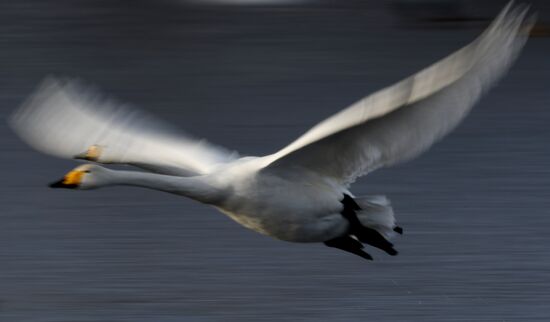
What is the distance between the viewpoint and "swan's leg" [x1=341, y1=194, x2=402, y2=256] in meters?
5.83

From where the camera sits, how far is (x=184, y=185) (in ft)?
18.2

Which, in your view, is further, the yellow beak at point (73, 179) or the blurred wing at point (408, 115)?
the yellow beak at point (73, 179)

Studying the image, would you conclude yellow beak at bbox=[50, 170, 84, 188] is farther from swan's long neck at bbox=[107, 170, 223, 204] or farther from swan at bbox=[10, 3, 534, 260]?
swan's long neck at bbox=[107, 170, 223, 204]

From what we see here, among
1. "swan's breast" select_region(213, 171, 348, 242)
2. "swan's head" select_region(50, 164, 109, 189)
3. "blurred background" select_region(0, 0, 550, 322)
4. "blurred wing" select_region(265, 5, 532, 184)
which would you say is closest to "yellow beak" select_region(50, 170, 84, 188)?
"swan's head" select_region(50, 164, 109, 189)

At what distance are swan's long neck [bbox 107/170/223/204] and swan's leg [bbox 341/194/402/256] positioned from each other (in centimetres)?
54

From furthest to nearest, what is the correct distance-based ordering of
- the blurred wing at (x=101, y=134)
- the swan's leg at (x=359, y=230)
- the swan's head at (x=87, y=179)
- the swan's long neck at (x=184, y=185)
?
1. the blurred wing at (x=101, y=134)
2. the swan's leg at (x=359, y=230)
3. the swan's head at (x=87, y=179)
4. the swan's long neck at (x=184, y=185)

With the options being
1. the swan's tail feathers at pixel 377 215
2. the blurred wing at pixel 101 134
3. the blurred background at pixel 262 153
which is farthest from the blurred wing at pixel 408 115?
the blurred background at pixel 262 153

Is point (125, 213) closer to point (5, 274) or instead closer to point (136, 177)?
point (5, 274)

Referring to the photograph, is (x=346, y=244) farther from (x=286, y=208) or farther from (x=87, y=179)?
(x=87, y=179)

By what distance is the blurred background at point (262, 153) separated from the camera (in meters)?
6.81

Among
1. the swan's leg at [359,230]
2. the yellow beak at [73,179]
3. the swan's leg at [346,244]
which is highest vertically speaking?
the yellow beak at [73,179]

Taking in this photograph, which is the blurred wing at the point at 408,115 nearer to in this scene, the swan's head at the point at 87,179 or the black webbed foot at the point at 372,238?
the black webbed foot at the point at 372,238

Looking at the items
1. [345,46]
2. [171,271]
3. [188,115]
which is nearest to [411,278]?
[171,271]

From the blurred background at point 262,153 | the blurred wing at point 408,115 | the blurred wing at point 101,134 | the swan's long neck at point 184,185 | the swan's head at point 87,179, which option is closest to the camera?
the blurred wing at point 408,115
